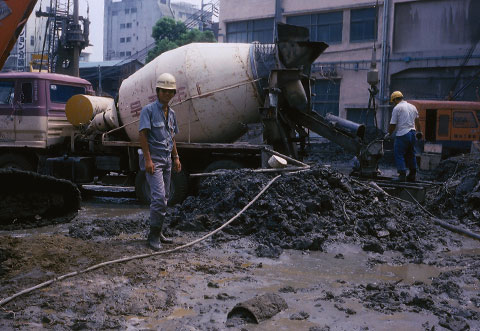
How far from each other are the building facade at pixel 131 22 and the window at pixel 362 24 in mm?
40324

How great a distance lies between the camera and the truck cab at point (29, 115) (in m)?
10.2

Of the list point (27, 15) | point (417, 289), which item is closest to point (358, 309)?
point (417, 289)

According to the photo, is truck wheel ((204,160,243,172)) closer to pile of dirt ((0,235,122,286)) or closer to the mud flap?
the mud flap

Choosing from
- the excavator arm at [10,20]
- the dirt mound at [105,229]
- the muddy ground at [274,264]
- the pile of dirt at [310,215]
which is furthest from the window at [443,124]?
the excavator arm at [10,20]

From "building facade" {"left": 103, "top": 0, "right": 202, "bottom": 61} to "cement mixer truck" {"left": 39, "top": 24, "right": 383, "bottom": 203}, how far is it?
5538cm

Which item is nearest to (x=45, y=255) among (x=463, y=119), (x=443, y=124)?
(x=443, y=124)

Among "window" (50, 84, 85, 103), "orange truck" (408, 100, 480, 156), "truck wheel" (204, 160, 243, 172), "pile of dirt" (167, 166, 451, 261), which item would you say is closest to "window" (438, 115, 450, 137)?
"orange truck" (408, 100, 480, 156)

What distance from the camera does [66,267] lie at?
471 cm

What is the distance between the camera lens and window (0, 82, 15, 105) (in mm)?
10266

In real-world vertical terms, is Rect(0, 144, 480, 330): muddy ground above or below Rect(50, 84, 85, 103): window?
below

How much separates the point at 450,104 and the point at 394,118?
10.2 meters

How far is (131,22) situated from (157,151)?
65101 millimetres

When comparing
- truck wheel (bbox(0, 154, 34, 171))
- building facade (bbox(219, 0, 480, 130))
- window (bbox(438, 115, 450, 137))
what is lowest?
truck wheel (bbox(0, 154, 34, 171))

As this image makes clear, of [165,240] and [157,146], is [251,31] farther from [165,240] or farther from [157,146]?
[165,240]
